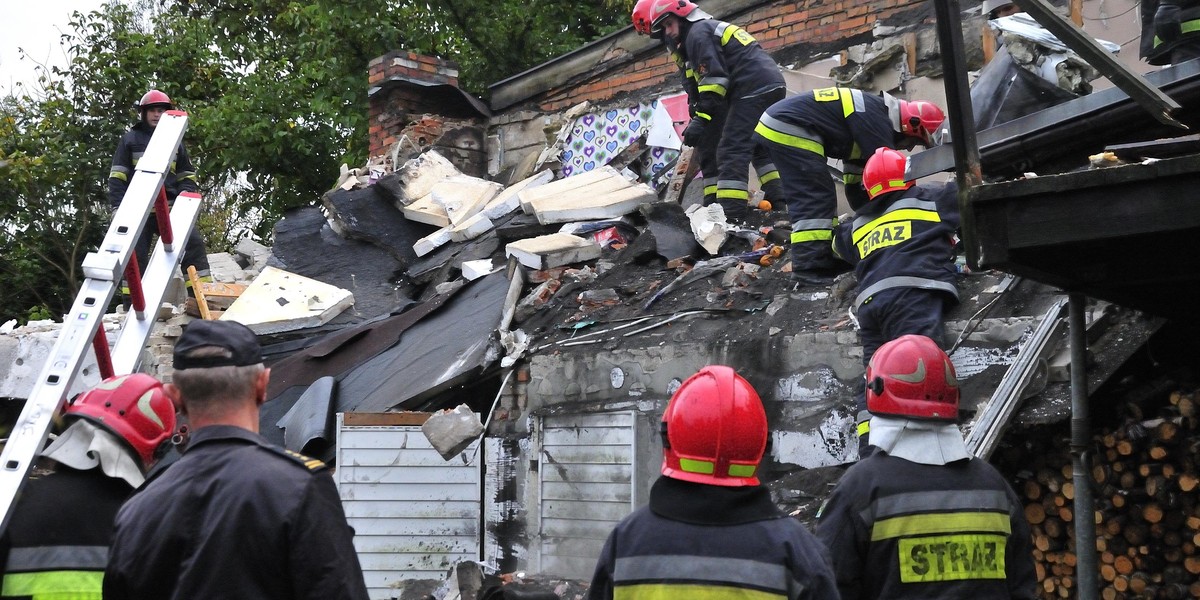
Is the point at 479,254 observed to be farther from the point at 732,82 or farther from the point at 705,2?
the point at 705,2

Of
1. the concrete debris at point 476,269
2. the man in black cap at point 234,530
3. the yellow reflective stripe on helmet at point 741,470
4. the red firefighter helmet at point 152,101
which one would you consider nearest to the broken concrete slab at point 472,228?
the concrete debris at point 476,269

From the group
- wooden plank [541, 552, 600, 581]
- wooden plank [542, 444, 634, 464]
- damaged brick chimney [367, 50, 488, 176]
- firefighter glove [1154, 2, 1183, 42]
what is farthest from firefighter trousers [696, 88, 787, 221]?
damaged brick chimney [367, 50, 488, 176]

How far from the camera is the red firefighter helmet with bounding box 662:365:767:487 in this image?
2.39 m

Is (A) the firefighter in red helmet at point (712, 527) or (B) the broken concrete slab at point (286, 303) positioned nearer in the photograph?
(A) the firefighter in red helmet at point (712, 527)

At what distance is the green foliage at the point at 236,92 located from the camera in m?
15.0

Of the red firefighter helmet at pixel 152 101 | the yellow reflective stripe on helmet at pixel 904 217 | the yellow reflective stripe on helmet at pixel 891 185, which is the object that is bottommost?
the yellow reflective stripe on helmet at pixel 904 217

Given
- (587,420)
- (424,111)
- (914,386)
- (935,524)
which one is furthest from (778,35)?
(935,524)

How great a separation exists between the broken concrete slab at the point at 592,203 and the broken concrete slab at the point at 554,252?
0.67 metres

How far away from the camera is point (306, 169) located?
1633 centimetres

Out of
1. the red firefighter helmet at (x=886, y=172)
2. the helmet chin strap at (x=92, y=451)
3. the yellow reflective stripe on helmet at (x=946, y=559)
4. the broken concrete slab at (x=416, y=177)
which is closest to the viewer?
the helmet chin strap at (x=92, y=451)

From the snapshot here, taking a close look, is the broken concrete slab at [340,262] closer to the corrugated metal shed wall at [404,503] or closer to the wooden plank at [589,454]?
the corrugated metal shed wall at [404,503]

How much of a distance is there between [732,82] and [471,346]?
2.54 m

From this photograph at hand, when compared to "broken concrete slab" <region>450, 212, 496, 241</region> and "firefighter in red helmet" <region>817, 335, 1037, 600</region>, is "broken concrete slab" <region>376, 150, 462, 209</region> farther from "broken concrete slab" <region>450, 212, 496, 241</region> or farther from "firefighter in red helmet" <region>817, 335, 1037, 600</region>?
"firefighter in red helmet" <region>817, 335, 1037, 600</region>

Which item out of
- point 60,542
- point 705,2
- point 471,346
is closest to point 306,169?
point 705,2
